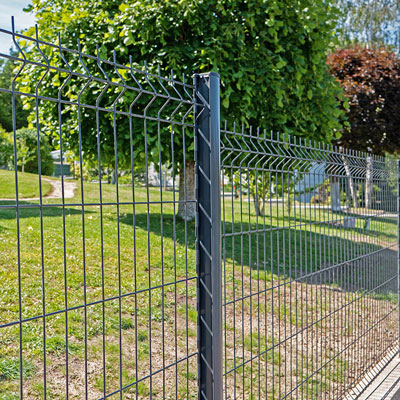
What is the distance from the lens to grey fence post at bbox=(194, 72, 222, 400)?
2375mm

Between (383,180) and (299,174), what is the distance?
2493 mm

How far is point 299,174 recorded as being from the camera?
3.31m

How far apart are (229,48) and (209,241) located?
6.06 metres

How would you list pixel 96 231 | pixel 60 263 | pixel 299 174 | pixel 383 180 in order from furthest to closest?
pixel 96 231 < pixel 60 263 < pixel 383 180 < pixel 299 174

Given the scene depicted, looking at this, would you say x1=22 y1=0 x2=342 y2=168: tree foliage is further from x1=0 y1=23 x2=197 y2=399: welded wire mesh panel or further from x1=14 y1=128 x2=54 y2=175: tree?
x1=14 y1=128 x2=54 y2=175: tree

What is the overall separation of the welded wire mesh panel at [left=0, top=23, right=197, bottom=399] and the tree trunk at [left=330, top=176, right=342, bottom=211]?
1384 mm

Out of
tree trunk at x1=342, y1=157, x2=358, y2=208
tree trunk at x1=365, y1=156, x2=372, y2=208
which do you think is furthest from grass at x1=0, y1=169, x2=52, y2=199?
tree trunk at x1=342, y1=157, x2=358, y2=208

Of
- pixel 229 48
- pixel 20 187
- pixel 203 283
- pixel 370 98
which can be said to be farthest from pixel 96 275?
pixel 370 98

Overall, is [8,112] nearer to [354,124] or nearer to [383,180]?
[354,124]

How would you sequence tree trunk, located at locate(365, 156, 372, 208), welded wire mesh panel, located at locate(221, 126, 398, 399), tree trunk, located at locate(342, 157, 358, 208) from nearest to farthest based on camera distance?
welded wire mesh panel, located at locate(221, 126, 398, 399) → tree trunk, located at locate(342, 157, 358, 208) → tree trunk, located at locate(365, 156, 372, 208)

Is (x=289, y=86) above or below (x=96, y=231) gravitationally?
above

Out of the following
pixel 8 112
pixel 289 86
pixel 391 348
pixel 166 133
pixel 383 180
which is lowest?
pixel 391 348

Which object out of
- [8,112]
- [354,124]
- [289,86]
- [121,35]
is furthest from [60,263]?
[8,112]

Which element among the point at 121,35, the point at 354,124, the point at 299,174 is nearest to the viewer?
the point at 299,174
